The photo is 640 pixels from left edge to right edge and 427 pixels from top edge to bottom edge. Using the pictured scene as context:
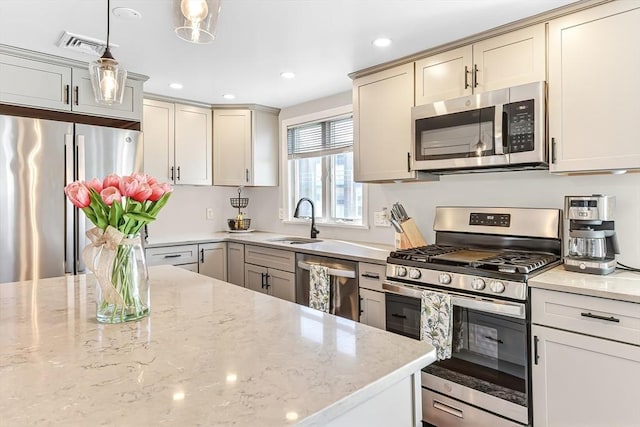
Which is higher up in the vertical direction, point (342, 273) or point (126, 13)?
point (126, 13)

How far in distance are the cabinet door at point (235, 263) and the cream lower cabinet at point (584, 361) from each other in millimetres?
2443

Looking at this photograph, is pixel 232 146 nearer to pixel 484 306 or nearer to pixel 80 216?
pixel 80 216

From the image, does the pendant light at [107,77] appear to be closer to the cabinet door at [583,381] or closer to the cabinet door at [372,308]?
the cabinet door at [372,308]

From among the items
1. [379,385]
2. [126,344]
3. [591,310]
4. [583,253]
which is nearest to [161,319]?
[126,344]

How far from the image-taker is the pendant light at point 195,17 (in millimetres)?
1099

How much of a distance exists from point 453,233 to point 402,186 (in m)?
0.57

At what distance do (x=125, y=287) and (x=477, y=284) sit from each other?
1.56 metres

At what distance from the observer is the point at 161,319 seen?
120cm

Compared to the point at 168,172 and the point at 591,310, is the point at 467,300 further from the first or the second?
the point at 168,172

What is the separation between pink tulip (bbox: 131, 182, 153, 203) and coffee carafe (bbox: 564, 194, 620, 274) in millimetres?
1900

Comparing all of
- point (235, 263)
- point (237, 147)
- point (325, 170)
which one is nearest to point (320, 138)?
point (325, 170)

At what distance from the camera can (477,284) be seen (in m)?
1.97

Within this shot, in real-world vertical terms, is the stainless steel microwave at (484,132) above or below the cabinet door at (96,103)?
below

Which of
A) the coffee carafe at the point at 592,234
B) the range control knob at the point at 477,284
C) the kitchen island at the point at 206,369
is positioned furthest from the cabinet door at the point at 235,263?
the coffee carafe at the point at 592,234
